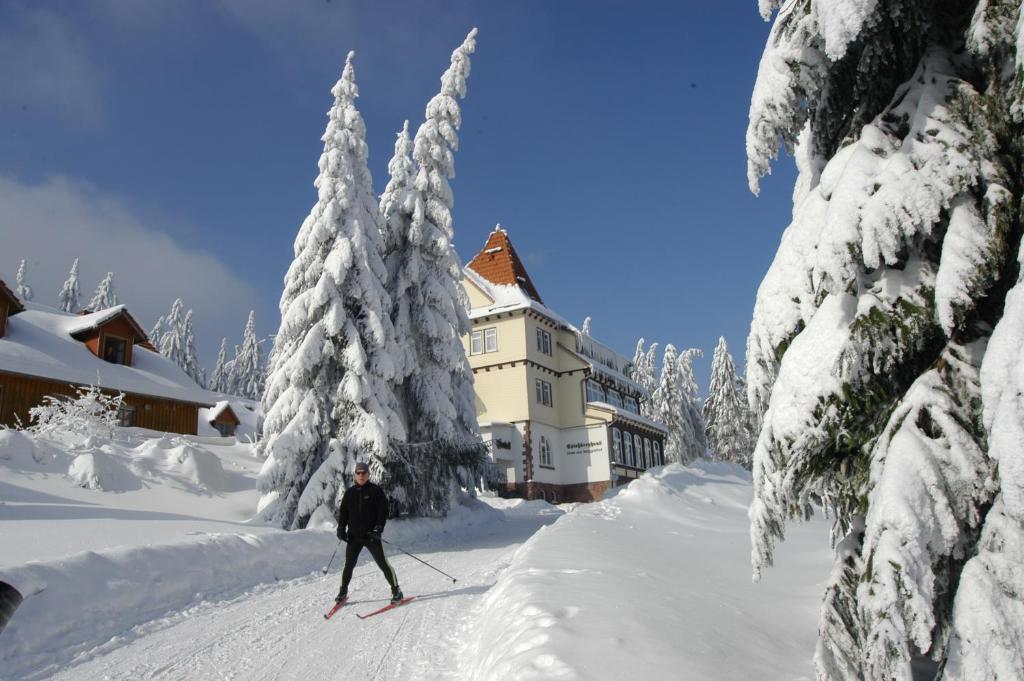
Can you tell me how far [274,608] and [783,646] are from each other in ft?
20.8

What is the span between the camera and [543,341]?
3659cm

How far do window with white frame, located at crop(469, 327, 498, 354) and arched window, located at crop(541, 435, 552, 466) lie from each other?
5.58 metres

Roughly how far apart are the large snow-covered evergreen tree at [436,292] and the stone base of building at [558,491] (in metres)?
11.2

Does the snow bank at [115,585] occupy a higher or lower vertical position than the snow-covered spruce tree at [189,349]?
lower

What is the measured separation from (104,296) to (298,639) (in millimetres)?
81821

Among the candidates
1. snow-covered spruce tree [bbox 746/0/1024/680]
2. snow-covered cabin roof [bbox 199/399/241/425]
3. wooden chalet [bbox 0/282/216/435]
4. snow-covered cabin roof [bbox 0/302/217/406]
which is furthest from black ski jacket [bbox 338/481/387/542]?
snow-covered cabin roof [bbox 199/399/241/425]

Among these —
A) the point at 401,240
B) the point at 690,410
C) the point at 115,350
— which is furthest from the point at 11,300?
the point at 690,410

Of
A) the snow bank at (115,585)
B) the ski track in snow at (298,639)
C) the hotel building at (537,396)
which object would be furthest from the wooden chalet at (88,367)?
the ski track in snow at (298,639)

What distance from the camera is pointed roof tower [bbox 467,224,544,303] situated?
3803cm

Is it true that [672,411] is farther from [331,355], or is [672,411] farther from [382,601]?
[382,601]

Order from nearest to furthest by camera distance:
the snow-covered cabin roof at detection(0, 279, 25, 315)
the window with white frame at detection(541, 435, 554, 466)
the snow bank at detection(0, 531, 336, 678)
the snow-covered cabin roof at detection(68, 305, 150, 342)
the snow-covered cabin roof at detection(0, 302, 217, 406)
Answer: the snow bank at detection(0, 531, 336, 678) < the snow-covered cabin roof at detection(0, 302, 217, 406) < the snow-covered cabin roof at detection(0, 279, 25, 315) < the snow-covered cabin roof at detection(68, 305, 150, 342) < the window with white frame at detection(541, 435, 554, 466)

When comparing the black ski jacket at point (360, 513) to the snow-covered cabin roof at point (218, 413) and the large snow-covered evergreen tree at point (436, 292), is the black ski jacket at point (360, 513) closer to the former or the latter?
the large snow-covered evergreen tree at point (436, 292)

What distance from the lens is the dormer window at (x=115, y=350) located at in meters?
29.9

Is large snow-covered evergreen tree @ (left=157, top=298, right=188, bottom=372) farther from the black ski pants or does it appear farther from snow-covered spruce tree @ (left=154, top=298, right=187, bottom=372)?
the black ski pants
